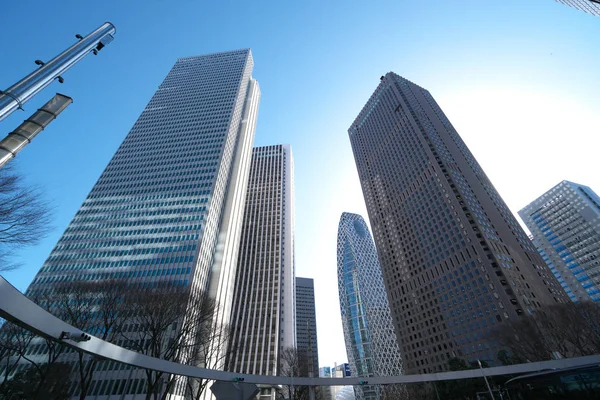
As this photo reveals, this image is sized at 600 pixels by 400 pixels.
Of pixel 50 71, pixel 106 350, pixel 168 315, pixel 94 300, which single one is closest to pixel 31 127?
pixel 50 71

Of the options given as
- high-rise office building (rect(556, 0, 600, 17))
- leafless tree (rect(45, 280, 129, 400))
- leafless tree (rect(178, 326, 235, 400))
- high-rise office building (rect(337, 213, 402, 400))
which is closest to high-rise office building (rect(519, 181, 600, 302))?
high-rise office building (rect(337, 213, 402, 400))

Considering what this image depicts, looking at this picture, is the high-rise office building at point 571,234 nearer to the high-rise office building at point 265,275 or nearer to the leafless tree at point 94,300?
the high-rise office building at point 265,275

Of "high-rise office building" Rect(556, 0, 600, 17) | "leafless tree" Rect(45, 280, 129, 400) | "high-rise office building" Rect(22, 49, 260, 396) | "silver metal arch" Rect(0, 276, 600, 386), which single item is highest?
"high-rise office building" Rect(22, 49, 260, 396)

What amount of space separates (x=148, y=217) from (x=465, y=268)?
99.8 meters

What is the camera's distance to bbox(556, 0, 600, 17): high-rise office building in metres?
26.4

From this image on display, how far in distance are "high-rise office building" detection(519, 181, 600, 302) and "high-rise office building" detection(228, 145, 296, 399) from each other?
124 m

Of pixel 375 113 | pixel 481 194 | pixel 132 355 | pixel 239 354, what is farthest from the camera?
pixel 375 113

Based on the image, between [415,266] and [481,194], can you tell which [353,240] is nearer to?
[415,266]

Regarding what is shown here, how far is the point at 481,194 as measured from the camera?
362 ft

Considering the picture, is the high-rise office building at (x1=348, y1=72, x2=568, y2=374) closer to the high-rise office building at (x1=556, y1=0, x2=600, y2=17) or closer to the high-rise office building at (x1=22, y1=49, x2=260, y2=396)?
the high-rise office building at (x1=556, y1=0, x2=600, y2=17)

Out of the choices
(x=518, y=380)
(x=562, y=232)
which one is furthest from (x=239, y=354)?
(x=562, y=232)

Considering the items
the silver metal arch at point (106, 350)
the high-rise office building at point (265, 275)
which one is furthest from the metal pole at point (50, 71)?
the high-rise office building at point (265, 275)

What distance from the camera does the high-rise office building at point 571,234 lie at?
123m

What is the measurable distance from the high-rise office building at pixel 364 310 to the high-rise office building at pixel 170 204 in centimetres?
9915
